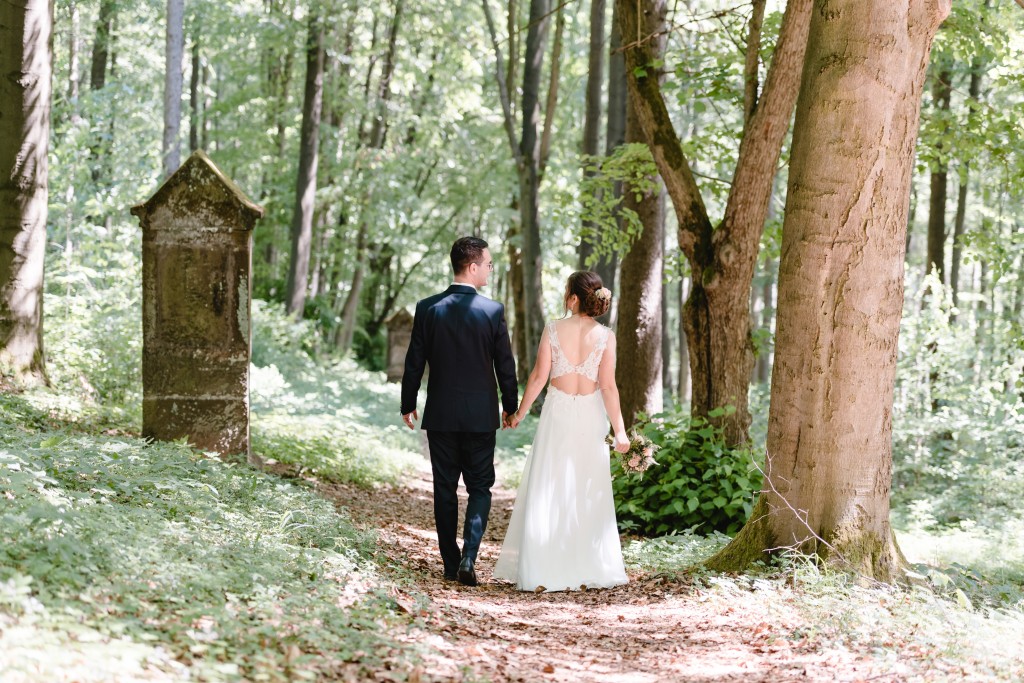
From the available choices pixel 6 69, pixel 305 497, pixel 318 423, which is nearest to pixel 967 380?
pixel 318 423

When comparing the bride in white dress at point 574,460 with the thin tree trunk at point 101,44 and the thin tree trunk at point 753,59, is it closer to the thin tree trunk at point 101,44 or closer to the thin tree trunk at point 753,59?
the thin tree trunk at point 753,59

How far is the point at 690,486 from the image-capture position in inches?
331

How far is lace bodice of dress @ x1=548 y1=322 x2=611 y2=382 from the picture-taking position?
6.65 metres

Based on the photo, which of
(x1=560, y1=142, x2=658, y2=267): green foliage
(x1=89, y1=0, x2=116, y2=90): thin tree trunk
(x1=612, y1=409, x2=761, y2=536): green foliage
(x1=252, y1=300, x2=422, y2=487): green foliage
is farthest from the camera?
(x1=89, y1=0, x2=116, y2=90): thin tree trunk

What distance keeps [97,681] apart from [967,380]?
1498cm

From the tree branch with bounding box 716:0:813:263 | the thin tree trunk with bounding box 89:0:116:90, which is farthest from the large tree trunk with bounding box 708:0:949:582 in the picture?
the thin tree trunk with bounding box 89:0:116:90

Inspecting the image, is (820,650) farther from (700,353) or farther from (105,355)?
(105,355)

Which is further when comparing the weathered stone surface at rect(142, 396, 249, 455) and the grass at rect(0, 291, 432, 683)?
the weathered stone surface at rect(142, 396, 249, 455)

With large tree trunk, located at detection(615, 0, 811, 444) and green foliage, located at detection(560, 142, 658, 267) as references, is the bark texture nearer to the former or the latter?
green foliage, located at detection(560, 142, 658, 267)

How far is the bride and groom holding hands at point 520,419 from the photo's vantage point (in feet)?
20.2

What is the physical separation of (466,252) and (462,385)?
0.89 meters

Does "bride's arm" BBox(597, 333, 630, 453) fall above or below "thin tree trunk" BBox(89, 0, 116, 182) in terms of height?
below

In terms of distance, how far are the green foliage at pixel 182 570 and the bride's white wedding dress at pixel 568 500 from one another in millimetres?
1157

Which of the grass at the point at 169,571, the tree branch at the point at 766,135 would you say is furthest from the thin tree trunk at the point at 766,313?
the grass at the point at 169,571
